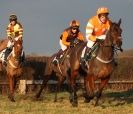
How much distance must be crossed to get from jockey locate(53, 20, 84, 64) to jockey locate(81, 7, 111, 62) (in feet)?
8.08

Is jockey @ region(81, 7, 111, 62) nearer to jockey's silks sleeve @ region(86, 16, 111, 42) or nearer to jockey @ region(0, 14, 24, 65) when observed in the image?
jockey's silks sleeve @ region(86, 16, 111, 42)

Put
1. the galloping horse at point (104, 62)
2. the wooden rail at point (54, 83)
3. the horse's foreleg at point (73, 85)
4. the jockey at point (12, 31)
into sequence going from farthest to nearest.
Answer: the wooden rail at point (54, 83) → the jockey at point (12, 31) → the horse's foreleg at point (73, 85) → the galloping horse at point (104, 62)

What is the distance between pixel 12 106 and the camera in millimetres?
18266

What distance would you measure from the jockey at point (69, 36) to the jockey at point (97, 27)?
2463 millimetres

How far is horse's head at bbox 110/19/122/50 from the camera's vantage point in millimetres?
16516

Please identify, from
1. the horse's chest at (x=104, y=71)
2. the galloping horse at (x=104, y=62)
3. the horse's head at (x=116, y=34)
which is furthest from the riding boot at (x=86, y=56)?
the horse's head at (x=116, y=34)

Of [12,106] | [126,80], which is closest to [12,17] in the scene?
[12,106]

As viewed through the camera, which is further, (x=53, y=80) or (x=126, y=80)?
(x=126, y=80)

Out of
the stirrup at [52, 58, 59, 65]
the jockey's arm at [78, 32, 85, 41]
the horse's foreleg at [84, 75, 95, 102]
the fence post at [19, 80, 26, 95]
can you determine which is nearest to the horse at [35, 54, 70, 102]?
the stirrup at [52, 58, 59, 65]

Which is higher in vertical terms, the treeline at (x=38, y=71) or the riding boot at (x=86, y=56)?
the riding boot at (x=86, y=56)

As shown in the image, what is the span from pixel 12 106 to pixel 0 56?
16.4 feet

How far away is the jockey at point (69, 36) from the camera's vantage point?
67.3ft

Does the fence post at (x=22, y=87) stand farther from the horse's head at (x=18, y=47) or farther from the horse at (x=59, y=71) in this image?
the horse's head at (x=18, y=47)

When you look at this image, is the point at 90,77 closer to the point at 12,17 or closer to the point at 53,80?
the point at 12,17
